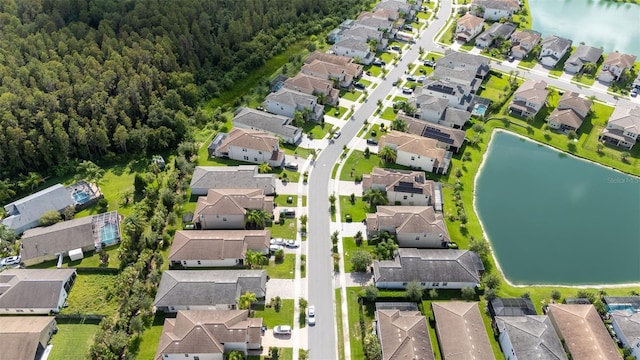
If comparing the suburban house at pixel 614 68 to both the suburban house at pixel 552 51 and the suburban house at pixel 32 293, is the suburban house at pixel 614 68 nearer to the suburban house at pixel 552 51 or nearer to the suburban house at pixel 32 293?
the suburban house at pixel 552 51

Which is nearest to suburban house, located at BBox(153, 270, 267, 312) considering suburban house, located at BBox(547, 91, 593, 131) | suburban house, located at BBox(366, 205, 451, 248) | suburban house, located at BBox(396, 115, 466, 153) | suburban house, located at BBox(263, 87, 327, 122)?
suburban house, located at BBox(366, 205, 451, 248)

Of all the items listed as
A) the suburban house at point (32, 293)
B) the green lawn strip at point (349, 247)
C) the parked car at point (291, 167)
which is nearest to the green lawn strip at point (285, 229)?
the green lawn strip at point (349, 247)

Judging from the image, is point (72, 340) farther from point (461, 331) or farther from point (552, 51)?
point (552, 51)

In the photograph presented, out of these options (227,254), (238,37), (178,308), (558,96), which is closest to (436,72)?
(558,96)

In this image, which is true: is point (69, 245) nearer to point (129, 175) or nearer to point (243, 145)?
point (129, 175)

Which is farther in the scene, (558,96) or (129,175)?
(558,96)

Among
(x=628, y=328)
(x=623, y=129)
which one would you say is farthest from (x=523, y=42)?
(x=628, y=328)

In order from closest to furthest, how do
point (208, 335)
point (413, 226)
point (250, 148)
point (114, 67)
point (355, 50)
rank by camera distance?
point (208, 335), point (413, 226), point (250, 148), point (114, 67), point (355, 50)
